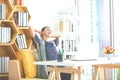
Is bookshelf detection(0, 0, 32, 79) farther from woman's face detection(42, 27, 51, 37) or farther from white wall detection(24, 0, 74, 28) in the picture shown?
woman's face detection(42, 27, 51, 37)

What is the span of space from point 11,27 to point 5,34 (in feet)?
0.75

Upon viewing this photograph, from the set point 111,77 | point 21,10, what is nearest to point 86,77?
point 111,77

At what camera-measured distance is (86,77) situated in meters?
6.14

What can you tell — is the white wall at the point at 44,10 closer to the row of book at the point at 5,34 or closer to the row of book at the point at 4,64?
the row of book at the point at 5,34

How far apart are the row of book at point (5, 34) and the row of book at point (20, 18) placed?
0.23 meters

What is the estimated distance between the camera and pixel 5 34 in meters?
5.25

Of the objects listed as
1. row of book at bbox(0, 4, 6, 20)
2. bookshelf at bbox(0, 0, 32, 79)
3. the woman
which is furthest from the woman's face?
row of book at bbox(0, 4, 6, 20)

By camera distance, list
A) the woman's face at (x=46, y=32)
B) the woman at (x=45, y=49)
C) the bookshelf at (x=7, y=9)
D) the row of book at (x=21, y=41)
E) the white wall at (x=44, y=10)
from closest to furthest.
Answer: the woman at (x=45, y=49), the woman's face at (x=46, y=32), the bookshelf at (x=7, y=9), the row of book at (x=21, y=41), the white wall at (x=44, y=10)

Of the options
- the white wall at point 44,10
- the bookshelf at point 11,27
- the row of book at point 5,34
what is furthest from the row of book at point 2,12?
the white wall at point 44,10

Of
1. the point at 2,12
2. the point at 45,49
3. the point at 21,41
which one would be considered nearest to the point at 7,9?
the point at 2,12

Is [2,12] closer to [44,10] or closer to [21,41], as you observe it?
[21,41]

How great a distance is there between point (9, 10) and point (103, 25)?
6.34 feet

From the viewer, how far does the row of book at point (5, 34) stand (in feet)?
17.0

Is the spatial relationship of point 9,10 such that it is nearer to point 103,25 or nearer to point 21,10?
point 21,10
